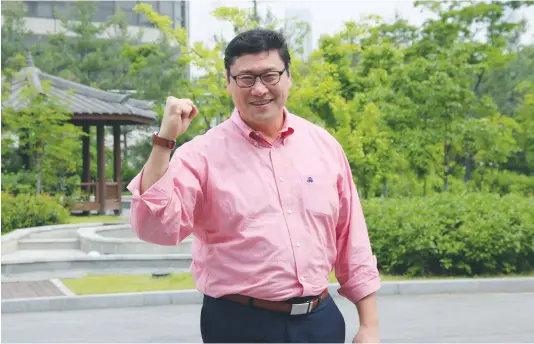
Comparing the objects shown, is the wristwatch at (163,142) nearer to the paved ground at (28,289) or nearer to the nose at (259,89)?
the nose at (259,89)

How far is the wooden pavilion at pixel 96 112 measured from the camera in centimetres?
2417

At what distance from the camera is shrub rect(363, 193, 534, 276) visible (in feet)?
37.1

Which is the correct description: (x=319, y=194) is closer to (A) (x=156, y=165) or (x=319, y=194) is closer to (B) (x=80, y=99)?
(A) (x=156, y=165)

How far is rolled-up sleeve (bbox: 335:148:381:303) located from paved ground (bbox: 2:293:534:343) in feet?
16.5

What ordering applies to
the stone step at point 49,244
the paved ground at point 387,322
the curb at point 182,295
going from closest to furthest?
the paved ground at point 387,322 → the curb at point 182,295 → the stone step at point 49,244

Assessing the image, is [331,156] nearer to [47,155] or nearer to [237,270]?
[237,270]

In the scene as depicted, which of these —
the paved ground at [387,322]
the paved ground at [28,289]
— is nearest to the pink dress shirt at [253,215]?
the paved ground at [387,322]

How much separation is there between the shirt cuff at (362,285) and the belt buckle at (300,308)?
0.20 metres

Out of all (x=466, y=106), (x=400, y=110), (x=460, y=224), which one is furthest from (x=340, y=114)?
(x=460, y=224)

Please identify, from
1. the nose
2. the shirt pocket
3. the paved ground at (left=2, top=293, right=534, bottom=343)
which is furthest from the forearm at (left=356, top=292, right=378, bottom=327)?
the paved ground at (left=2, top=293, right=534, bottom=343)

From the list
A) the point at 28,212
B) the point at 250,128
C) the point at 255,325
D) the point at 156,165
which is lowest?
the point at 28,212

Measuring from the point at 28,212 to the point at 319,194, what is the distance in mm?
18298

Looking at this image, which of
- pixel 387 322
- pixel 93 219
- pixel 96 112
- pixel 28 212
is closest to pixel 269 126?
pixel 387 322

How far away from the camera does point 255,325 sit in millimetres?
2637
